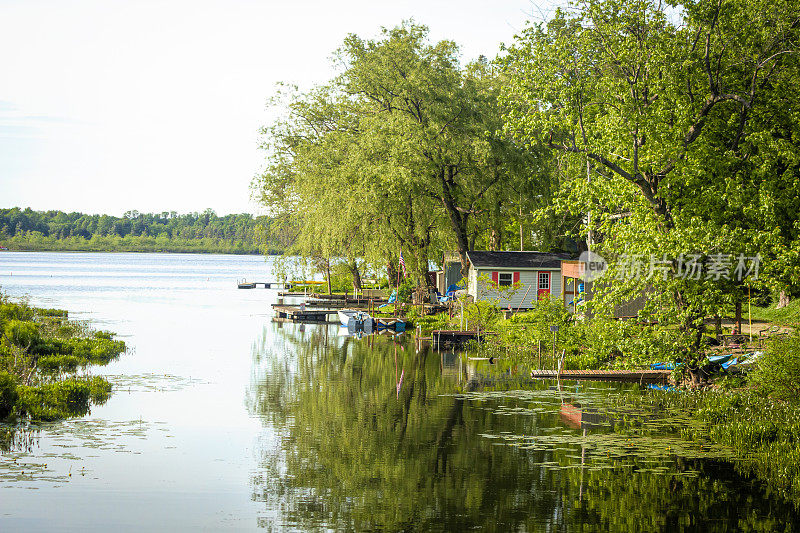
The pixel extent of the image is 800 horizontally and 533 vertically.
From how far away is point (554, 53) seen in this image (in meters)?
22.9

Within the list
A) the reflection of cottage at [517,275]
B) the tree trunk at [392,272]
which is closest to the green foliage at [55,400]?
the reflection of cottage at [517,275]

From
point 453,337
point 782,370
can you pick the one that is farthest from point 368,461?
point 453,337

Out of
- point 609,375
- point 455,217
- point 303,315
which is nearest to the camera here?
point 609,375

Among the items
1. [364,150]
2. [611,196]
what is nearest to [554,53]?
[611,196]

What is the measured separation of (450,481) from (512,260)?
33.8m

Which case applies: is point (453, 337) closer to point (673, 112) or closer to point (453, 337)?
point (453, 337)

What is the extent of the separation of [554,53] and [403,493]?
13842 mm

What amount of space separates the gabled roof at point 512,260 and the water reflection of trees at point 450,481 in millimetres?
24452

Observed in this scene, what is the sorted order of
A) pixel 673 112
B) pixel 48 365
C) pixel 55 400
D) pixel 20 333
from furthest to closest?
1. pixel 20 333
2. pixel 48 365
3. pixel 673 112
4. pixel 55 400

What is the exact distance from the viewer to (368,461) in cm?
1650

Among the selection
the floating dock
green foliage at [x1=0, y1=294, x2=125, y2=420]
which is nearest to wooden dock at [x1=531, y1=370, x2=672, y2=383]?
the floating dock

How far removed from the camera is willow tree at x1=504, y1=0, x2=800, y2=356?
2209 cm

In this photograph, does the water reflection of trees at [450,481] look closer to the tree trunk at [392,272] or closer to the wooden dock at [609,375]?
the wooden dock at [609,375]

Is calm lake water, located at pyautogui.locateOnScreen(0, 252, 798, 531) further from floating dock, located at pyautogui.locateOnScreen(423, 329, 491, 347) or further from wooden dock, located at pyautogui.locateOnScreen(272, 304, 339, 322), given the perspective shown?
wooden dock, located at pyautogui.locateOnScreen(272, 304, 339, 322)
